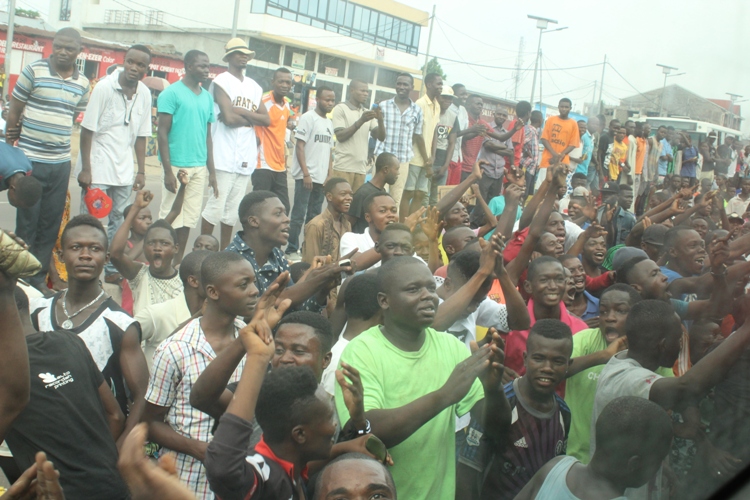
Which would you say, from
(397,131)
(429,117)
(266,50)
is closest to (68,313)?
(397,131)

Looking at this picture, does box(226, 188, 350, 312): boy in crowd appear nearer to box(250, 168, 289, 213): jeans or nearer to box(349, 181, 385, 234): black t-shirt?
box(349, 181, 385, 234): black t-shirt

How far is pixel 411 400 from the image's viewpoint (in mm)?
2814

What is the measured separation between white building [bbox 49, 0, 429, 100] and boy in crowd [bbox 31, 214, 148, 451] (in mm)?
33134

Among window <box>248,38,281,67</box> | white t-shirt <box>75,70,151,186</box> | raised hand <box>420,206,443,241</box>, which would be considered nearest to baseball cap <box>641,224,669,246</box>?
raised hand <box>420,206,443,241</box>

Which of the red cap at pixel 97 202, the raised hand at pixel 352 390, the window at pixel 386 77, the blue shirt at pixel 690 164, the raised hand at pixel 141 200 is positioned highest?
the window at pixel 386 77

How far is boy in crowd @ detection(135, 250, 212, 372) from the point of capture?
12.0 feet

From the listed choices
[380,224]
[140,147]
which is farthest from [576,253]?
[140,147]

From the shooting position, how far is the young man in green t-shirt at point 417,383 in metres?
2.63

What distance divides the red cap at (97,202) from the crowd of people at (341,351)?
0.02 metres

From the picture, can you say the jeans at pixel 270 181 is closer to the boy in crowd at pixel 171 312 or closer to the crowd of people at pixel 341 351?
the crowd of people at pixel 341 351

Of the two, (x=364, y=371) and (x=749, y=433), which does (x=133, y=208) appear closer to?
(x=364, y=371)

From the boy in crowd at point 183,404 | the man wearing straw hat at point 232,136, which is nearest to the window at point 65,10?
the man wearing straw hat at point 232,136

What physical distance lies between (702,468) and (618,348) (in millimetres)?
662

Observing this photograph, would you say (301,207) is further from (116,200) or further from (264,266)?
(264,266)
